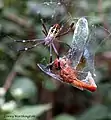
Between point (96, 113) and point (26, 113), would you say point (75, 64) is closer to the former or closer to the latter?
point (26, 113)

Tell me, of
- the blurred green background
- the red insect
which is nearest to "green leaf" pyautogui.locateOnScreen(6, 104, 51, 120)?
the blurred green background

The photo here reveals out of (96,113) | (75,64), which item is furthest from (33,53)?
(75,64)

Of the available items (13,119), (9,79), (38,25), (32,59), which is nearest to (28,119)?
(13,119)

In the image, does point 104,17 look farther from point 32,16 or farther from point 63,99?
point 63,99

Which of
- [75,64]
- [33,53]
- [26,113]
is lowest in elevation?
[26,113]

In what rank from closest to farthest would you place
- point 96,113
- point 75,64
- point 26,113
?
point 75,64
point 26,113
point 96,113

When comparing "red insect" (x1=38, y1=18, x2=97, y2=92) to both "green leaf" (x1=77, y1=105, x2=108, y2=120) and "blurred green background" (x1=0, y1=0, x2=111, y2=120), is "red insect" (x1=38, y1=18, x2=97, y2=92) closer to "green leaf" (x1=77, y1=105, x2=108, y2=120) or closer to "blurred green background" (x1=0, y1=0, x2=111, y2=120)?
"blurred green background" (x1=0, y1=0, x2=111, y2=120)

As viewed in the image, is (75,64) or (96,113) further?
(96,113)

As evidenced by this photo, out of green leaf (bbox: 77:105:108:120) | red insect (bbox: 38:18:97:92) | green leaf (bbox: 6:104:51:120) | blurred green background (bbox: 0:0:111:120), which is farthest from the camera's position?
green leaf (bbox: 77:105:108:120)
